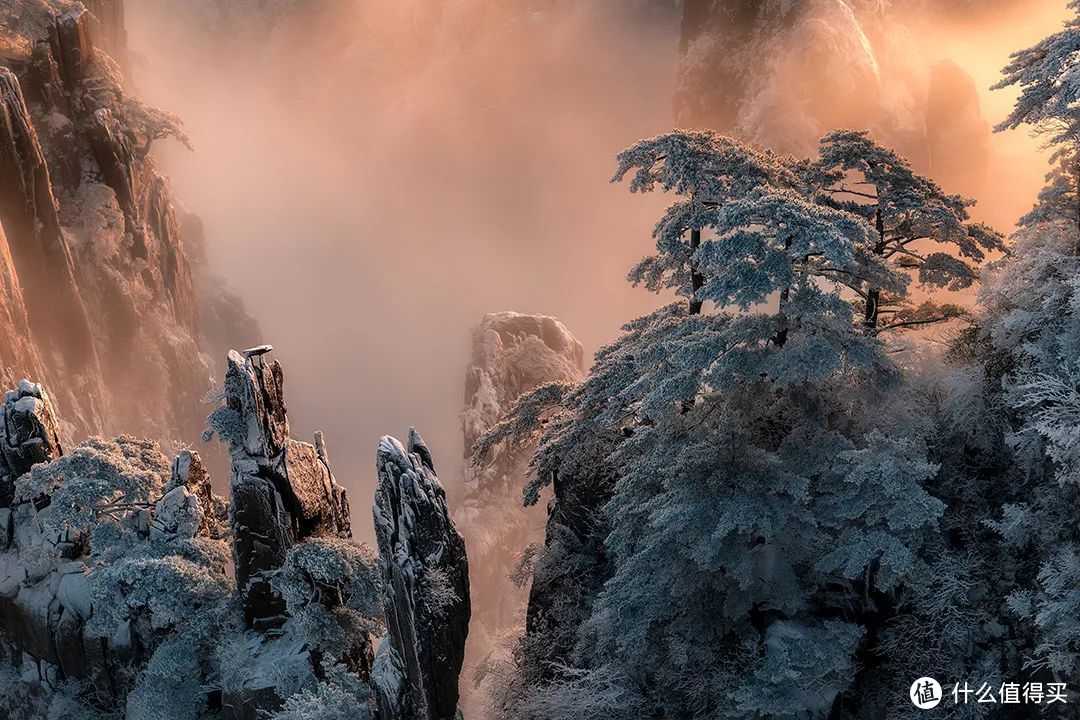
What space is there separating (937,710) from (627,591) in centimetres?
673

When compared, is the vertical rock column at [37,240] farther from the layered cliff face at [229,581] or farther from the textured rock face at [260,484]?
the textured rock face at [260,484]

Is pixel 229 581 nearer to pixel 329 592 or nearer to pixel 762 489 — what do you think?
pixel 329 592

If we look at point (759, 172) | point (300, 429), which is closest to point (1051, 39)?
point (759, 172)

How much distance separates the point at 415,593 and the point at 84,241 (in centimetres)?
3537

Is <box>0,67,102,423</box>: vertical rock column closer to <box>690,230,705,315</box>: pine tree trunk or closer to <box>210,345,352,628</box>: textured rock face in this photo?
<box>210,345,352,628</box>: textured rock face

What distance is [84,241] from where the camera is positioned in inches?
1519

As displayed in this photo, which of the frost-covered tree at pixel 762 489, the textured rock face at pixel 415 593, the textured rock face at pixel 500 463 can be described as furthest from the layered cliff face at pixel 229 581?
the textured rock face at pixel 500 463

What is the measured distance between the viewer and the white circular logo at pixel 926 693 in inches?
→ 555

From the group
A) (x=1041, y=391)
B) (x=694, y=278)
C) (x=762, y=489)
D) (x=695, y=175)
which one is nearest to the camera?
(x=1041, y=391)

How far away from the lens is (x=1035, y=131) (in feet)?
51.4

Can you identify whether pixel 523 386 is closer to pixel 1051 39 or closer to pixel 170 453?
pixel 170 453

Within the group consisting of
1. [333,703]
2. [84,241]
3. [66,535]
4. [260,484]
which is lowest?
[333,703]

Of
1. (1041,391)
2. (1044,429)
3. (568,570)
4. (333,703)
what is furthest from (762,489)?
(333,703)

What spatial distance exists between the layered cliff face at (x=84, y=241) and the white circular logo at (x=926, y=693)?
114 feet
